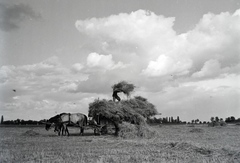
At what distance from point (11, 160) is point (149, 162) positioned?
183 inches

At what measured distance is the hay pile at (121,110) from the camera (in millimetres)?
17844

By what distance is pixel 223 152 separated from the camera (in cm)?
1029

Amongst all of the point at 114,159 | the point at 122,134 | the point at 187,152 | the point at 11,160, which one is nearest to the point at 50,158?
the point at 11,160

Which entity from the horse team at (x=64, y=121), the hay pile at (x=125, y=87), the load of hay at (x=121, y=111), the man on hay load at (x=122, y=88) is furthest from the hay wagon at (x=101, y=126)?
the hay pile at (x=125, y=87)

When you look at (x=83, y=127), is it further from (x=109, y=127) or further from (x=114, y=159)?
(x=114, y=159)

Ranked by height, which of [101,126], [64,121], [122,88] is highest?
[122,88]

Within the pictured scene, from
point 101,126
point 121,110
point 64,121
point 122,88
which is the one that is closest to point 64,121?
point 64,121

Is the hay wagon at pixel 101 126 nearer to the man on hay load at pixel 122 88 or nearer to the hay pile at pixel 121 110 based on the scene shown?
the hay pile at pixel 121 110

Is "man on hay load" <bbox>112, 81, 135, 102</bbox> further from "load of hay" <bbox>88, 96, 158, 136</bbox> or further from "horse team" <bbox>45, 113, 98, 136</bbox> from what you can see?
"horse team" <bbox>45, 113, 98, 136</bbox>

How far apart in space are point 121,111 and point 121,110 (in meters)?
0.15

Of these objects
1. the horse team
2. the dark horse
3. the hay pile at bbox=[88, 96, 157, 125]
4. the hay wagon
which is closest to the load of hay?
the hay pile at bbox=[88, 96, 157, 125]

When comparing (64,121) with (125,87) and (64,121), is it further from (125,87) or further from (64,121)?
(125,87)

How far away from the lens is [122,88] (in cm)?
1950

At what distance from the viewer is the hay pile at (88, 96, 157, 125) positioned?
17844 mm
